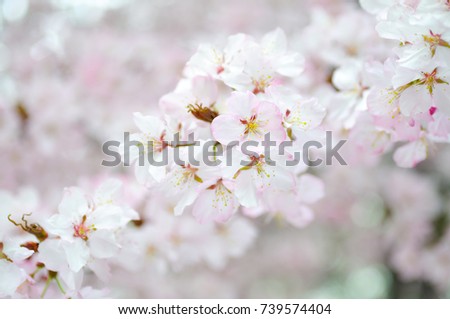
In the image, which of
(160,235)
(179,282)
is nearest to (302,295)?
(179,282)

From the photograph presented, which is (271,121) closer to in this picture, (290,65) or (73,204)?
(290,65)

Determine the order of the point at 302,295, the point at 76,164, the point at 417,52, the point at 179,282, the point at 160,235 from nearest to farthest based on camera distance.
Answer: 1. the point at 417,52
2. the point at 160,235
3. the point at 76,164
4. the point at 179,282
5. the point at 302,295

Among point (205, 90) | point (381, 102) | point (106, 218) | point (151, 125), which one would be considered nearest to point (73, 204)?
point (106, 218)

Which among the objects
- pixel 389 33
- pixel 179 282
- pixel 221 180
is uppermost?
pixel 389 33

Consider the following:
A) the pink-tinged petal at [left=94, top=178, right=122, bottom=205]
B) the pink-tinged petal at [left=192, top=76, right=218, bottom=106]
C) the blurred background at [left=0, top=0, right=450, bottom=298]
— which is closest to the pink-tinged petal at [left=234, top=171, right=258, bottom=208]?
the pink-tinged petal at [left=192, top=76, right=218, bottom=106]

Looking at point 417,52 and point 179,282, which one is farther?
point 179,282

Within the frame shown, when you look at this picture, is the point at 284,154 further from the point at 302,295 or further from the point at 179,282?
the point at 302,295

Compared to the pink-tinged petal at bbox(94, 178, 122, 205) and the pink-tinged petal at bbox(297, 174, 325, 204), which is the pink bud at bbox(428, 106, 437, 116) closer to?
the pink-tinged petal at bbox(297, 174, 325, 204)
